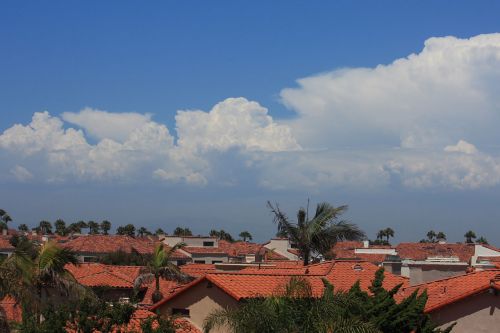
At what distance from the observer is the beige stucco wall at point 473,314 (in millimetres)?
22859

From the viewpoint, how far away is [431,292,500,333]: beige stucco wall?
75.0ft

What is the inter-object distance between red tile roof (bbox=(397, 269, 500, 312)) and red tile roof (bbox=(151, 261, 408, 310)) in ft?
4.09

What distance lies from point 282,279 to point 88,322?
8.05 meters

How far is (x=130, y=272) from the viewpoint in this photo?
53.4 meters

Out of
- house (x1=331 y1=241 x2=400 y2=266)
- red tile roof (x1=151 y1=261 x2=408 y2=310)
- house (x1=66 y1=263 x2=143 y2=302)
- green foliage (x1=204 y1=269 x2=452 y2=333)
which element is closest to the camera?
green foliage (x1=204 y1=269 x2=452 y2=333)

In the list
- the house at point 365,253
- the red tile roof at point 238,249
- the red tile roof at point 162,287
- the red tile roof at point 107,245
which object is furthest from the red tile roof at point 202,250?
the red tile roof at point 162,287

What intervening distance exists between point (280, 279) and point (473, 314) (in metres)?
6.89

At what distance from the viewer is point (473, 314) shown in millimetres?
23172

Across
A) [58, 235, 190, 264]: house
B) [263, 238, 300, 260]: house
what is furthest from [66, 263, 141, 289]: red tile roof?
[263, 238, 300, 260]: house

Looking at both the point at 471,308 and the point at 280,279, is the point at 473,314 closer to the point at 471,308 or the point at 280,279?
the point at 471,308

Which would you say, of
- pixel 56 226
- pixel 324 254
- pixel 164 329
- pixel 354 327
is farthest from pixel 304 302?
pixel 56 226

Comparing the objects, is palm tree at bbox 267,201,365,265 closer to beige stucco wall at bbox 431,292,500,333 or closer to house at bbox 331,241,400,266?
beige stucco wall at bbox 431,292,500,333

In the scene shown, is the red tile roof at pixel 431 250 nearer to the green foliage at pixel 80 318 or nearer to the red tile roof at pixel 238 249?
the red tile roof at pixel 238 249

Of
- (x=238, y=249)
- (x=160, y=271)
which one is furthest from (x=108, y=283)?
(x=238, y=249)
